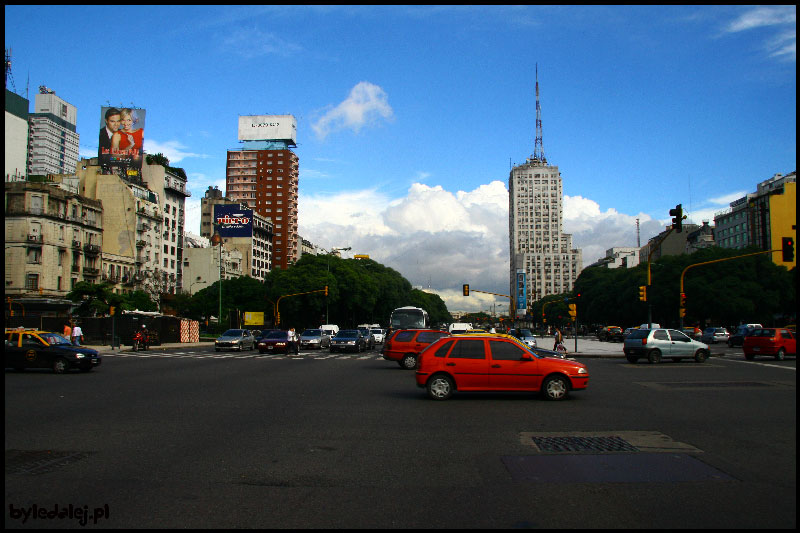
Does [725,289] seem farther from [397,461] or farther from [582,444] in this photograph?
[397,461]

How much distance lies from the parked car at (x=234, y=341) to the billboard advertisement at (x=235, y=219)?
255 ft

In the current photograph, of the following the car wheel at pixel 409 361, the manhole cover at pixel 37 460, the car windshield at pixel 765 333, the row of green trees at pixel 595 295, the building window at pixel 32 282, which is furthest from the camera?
the row of green trees at pixel 595 295

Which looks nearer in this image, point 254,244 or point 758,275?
point 758,275

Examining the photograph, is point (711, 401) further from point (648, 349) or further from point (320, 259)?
point (320, 259)

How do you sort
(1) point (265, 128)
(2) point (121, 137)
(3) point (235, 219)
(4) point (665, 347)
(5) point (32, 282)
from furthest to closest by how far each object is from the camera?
(1) point (265, 128), (3) point (235, 219), (2) point (121, 137), (5) point (32, 282), (4) point (665, 347)

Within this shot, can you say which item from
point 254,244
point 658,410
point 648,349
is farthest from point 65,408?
point 254,244

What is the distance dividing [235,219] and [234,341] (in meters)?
81.8

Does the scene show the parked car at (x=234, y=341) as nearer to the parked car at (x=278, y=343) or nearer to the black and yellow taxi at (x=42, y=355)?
the parked car at (x=278, y=343)

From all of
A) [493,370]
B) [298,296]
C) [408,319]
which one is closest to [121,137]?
[298,296]

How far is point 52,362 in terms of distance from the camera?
73.6ft

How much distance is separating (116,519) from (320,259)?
82390 millimetres

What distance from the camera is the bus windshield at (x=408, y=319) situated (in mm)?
49938

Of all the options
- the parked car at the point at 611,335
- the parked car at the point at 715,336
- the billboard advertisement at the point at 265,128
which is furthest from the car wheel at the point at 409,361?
the billboard advertisement at the point at 265,128

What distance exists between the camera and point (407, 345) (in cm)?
2614
